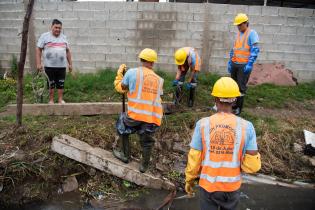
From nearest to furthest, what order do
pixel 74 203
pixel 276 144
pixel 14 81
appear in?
1. pixel 74 203
2. pixel 276 144
3. pixel 14 81

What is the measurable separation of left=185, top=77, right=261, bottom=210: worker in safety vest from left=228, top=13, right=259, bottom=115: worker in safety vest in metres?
3.04

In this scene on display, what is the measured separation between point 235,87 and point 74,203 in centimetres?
287

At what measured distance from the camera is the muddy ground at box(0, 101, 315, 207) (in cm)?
444

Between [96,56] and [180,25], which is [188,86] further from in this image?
[96,56]

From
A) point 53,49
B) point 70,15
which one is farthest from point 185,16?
point 53,49

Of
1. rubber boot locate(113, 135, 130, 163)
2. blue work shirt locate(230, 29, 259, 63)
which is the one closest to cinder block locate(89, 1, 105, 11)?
blue work shirt locate(230, 29, 259, 63)

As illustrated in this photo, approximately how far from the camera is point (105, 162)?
14.8 ft

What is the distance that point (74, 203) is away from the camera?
14.0ft

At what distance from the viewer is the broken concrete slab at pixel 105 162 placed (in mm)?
4449

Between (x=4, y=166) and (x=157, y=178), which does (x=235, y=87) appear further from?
(x=4, y=166)

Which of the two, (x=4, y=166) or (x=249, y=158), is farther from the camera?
(x=4, y=166)

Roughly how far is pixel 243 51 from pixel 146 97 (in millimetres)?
2547

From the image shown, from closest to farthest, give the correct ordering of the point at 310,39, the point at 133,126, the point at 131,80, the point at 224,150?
the point at 224,150
the point at 131,80
the point at 133,126
the point at 310,39

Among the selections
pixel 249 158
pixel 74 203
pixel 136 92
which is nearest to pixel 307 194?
pixel 249 158
